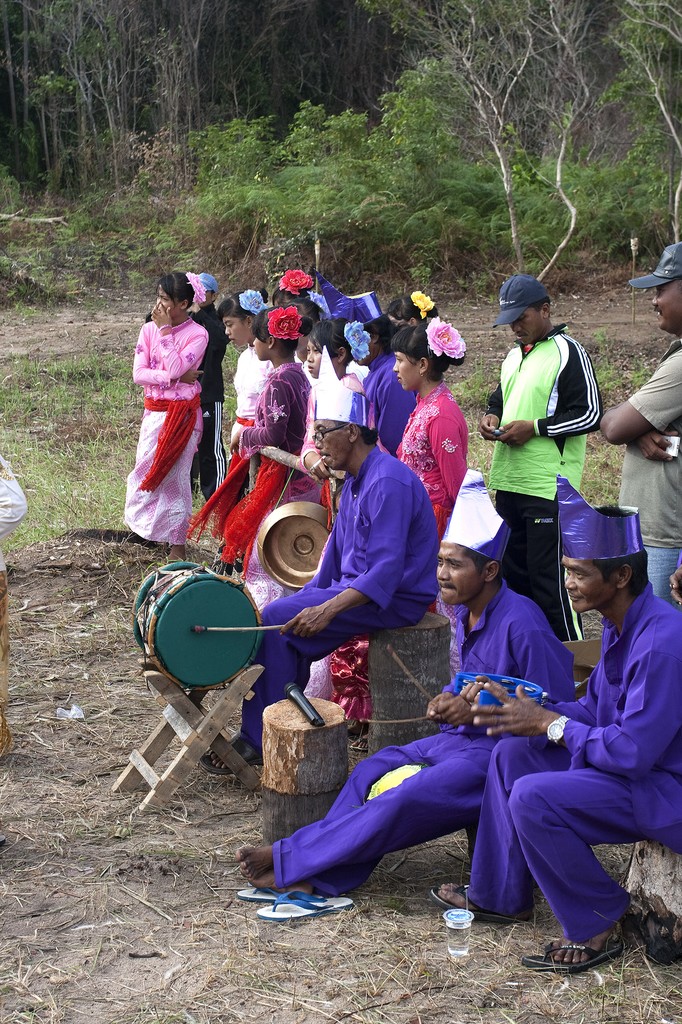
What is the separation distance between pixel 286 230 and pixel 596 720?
13843 millimetres

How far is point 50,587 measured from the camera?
759 cm

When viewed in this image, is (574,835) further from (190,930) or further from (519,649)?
(190,930)

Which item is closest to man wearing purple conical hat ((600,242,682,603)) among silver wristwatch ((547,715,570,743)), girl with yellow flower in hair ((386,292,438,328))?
silver wristwatch ((547,715,570,743))

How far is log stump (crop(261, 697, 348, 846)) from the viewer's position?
4238 mm

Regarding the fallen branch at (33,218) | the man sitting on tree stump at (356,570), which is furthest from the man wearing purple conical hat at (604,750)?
the fallen branch at (33,218)

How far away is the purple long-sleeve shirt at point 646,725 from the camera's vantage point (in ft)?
11.1

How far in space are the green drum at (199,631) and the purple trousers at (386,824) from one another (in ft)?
2.75

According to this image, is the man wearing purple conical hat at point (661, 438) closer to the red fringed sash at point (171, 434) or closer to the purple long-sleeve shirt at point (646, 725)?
the purple long-sleeve shirt at point (646, 725)

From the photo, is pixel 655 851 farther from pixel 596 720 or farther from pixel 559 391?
pixel 559 391

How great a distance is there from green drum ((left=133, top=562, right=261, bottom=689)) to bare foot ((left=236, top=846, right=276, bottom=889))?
83 cm

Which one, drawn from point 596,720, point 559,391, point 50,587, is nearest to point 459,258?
point 50,587

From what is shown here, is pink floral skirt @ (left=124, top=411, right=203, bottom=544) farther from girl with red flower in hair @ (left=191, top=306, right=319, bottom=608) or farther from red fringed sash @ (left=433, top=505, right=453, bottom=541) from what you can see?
red fringed sash @ (left=433, top=505, right=453, bottom=541)

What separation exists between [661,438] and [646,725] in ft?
5.18

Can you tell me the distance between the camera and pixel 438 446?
5578 millimetres
